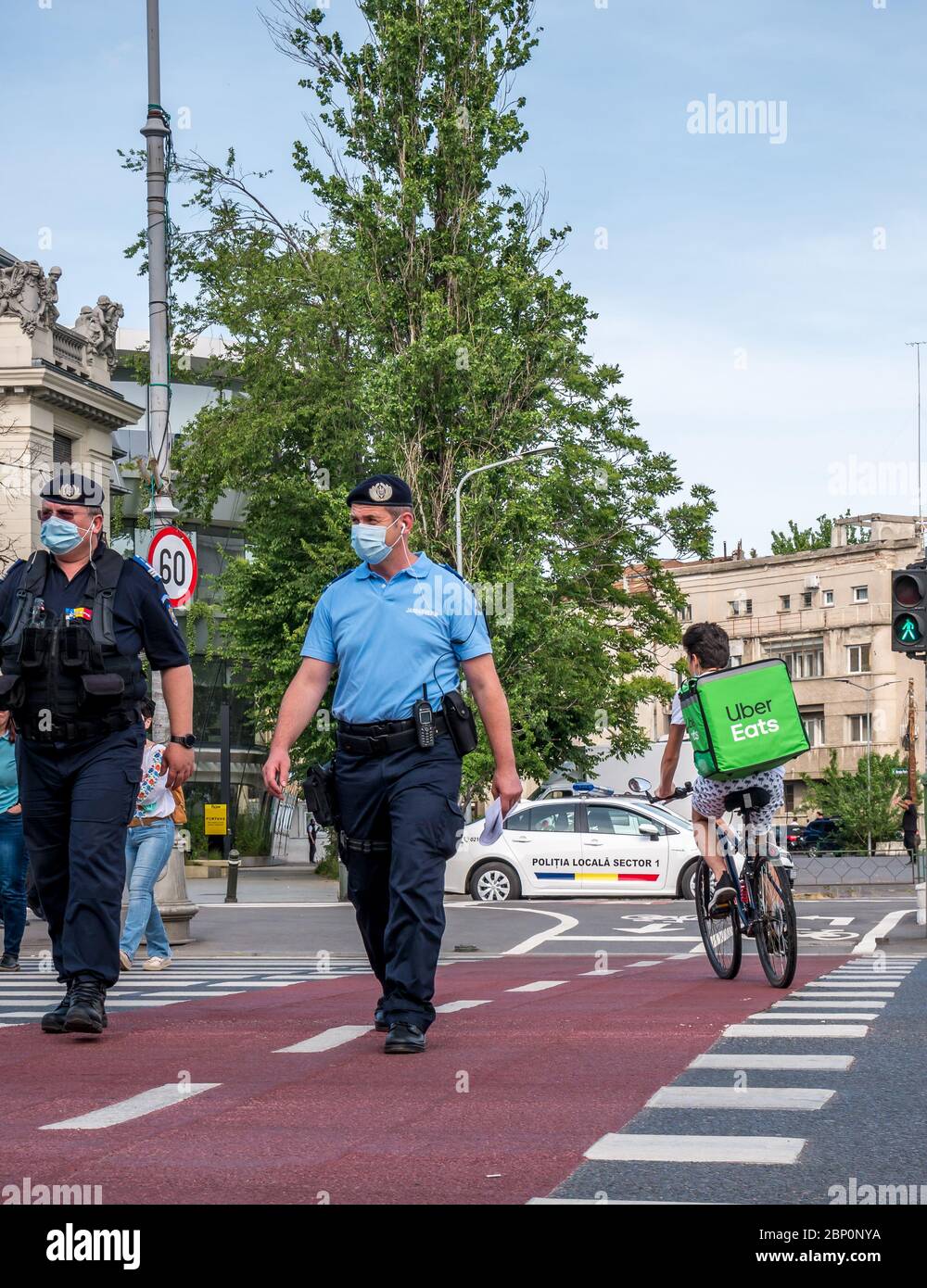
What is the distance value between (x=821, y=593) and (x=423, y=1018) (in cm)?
8683

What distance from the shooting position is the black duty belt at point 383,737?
6859 millimetres

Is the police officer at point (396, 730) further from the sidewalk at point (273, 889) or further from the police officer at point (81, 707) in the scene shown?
the sidewalk at point (273, 889)

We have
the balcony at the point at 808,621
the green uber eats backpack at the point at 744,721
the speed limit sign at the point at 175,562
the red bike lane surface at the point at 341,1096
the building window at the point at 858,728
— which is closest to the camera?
the red bike lane surface at the point at 341,1096

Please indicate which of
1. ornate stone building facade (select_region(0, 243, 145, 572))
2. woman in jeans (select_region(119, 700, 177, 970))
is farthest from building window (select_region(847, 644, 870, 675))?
woman in jeans (select_region(119, 700, 177, 970))

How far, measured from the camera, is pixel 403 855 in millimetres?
6762

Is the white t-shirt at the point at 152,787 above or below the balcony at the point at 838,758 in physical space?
above

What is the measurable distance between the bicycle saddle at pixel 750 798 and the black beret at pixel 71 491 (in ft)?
12.9

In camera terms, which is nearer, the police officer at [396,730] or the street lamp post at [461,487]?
the police officer at [396,730]

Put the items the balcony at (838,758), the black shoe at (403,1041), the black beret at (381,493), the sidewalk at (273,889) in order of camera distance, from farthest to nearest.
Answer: the balcony at (838,758)
the sidewalk at (273,889)
the black beret at (381,493)
the black shoe at (403,1041)

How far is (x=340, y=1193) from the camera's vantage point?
4066 millimetres

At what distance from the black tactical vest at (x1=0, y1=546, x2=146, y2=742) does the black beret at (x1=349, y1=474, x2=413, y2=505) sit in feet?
3.37

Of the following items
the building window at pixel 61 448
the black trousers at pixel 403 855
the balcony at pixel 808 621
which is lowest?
the black trousers at pixel 403 855

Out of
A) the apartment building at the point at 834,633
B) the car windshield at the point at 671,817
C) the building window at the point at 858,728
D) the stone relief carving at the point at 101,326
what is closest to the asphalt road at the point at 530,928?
the car windshield at the point at 671,817

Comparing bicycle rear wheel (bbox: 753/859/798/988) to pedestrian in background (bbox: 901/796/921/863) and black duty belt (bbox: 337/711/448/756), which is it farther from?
pedestrian in background (bbox: 901/796/921/863)
